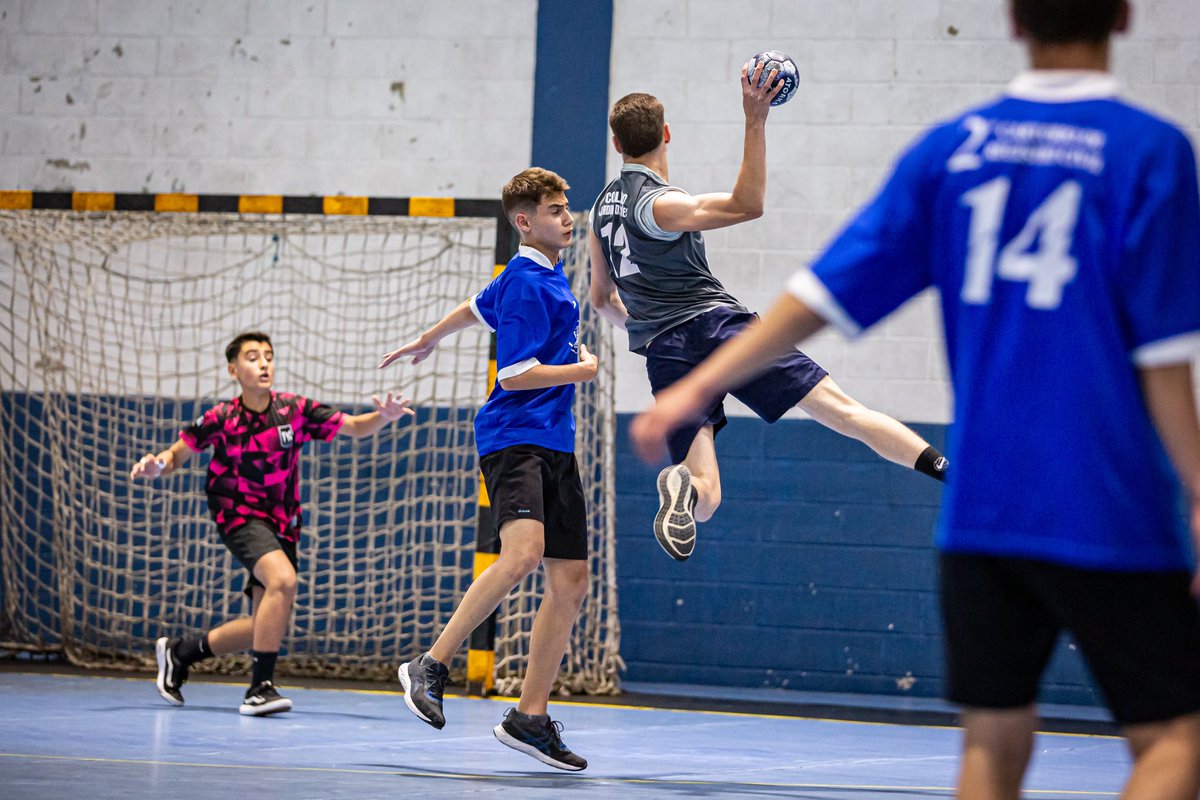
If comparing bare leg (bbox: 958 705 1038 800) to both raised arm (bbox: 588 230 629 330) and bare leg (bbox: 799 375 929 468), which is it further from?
raised arm (bbox: 588 230 629 330)

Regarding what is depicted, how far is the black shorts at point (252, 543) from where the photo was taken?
6234 millimetres

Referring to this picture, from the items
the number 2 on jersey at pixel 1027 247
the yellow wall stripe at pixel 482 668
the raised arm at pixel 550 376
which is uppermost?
the number 2 on jersey at pixel 1027 247

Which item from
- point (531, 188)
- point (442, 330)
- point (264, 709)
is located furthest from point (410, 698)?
point (531, 188)

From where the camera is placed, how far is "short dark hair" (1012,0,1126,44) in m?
1.85

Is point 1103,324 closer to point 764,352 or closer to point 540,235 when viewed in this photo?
point 764,352

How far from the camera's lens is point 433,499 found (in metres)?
7.91

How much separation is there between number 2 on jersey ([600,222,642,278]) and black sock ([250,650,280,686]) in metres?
2.56

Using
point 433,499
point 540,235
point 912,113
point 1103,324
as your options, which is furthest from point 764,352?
point 912,113

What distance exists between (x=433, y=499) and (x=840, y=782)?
3867 millimetres

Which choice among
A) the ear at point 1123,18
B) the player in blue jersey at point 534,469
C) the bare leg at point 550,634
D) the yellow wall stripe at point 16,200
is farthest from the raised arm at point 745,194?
the yellow wall stripe at point 16,200

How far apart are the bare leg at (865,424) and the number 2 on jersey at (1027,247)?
109 inches

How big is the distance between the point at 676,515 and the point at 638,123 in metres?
1.37

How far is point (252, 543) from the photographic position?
20.5ft

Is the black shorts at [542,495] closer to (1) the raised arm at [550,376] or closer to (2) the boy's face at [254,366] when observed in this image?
(1) the raised arm at [550,376]
